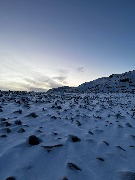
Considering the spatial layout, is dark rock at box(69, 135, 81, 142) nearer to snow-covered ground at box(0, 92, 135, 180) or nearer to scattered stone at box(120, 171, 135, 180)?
snow-covered ground at box(0, 92, 135, 180)

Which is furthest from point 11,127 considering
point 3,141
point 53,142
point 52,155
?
point 52,155

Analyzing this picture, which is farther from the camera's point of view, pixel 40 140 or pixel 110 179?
pixel 40 140

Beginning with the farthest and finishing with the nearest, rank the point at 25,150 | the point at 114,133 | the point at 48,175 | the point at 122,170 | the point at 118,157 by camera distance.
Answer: the point at 114,133 → the point at 118,157 → the point at 25,150 → the point at 122,170 → the point at 48,175

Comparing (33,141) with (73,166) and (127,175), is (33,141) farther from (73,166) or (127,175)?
(127,175)

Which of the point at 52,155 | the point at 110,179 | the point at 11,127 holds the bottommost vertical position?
the point at 110,179

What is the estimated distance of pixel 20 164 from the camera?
501 cm

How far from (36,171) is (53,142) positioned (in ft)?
5.87

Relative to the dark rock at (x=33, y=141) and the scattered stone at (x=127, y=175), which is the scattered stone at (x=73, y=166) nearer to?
the scattered stone at (x=127, y=175)

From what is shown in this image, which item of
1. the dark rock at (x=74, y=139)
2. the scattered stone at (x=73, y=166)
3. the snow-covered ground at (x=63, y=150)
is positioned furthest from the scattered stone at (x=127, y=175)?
the dark rock at (x=74, y=139)

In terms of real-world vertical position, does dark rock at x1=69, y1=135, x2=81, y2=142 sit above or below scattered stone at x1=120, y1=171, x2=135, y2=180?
above

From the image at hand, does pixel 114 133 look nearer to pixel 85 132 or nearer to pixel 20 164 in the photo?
pixel 85 132

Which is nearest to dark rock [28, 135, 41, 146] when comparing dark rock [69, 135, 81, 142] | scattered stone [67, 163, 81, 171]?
dark rock [69, 135, 81, 142]

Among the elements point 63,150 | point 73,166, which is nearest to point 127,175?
point 73,166

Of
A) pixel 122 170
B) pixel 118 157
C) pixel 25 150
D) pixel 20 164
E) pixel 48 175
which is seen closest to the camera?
Result: pixel 48 175
